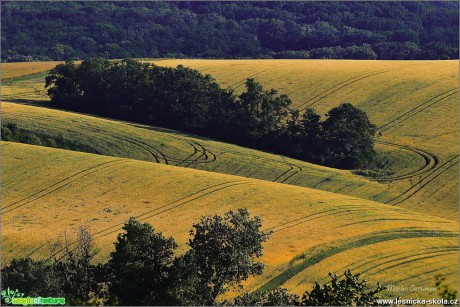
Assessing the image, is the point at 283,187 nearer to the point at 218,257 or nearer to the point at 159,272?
the point at 218,257

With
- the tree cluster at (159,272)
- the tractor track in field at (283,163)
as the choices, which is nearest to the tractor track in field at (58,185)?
the tractor track in field at (283,163)

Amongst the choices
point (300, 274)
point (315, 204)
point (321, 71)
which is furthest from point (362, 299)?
point (321, 71)

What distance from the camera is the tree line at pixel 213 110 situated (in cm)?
9412

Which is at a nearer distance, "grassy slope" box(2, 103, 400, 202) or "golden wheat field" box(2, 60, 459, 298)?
"golden wheat field" box(2, 60, 459, 298)

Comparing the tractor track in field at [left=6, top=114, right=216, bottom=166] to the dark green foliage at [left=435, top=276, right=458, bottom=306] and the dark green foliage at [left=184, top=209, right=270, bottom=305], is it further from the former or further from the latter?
the dark green foliage at [left=435, top=276, right=458, bottom=306]

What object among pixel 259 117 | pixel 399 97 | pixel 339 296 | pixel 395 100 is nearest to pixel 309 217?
pixel 339 296

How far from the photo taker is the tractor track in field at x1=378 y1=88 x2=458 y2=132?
101419 millimetres

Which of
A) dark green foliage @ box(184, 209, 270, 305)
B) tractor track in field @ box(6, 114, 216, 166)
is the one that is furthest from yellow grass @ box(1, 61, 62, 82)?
dark green foliage @ box(184, 209, 270, 305)

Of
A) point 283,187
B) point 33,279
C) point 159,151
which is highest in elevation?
point 33,279

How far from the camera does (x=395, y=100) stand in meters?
109

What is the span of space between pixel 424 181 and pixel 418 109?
2254 cm

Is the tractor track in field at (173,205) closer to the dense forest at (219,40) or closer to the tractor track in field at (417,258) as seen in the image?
the tractor track in field at (417,258)

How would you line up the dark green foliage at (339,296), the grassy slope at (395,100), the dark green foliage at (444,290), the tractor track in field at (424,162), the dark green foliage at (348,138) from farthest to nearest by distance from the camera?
the dark green foliage at (348,138) → the tractor track in field at (424,162) → the grassy slope at (395,100) → the dark green foliage at (339,296) → the dark green foliage at (444,290)

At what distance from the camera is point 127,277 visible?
4325 centimetres
